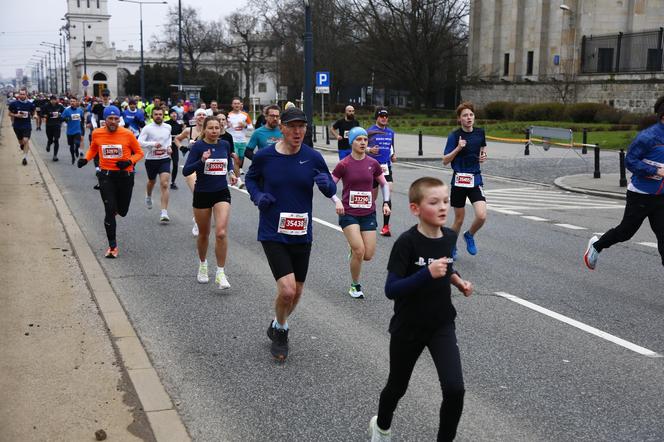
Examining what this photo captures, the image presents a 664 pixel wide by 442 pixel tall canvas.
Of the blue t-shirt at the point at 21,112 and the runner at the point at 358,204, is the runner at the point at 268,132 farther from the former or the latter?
the blue t-shirt at the point at 21,112

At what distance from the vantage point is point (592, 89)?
46.6m

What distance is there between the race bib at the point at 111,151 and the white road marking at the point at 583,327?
506 cm

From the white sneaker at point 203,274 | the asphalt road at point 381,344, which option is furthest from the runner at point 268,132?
the white sneaker at point 203,274

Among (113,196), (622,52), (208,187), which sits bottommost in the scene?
(113,196)

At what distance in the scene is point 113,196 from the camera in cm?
1015

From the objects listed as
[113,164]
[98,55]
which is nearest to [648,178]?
[113,164]

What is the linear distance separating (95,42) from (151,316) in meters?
145

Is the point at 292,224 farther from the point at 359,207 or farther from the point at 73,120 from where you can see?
the point at 73,120

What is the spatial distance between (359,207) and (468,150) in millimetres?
2271

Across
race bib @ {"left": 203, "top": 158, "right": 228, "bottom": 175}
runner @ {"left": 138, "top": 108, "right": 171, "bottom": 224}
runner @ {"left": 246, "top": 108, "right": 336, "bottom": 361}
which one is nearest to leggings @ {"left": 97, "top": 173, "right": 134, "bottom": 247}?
race bib @ {"left": 203, "top": 158, "right": 228, "bottom": 175}

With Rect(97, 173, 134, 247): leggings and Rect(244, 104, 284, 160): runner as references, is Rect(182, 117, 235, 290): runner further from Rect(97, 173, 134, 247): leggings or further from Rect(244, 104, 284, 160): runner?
Rect(244, 104, 284, 160): runner

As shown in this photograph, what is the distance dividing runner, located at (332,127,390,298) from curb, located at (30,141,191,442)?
7.59 feet

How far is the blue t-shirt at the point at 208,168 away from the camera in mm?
8703

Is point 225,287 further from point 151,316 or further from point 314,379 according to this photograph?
point 314,379
